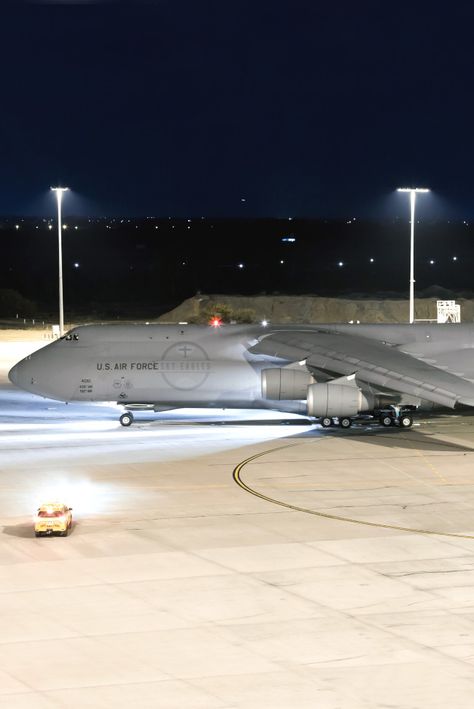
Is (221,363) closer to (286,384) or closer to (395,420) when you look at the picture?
(286,384)

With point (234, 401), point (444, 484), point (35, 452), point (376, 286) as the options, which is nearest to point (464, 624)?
point (444, 484)

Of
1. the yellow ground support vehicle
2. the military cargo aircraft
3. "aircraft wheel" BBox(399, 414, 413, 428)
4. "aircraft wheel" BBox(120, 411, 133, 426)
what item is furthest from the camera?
"aircraft wheel" BBox(120, 411, 133, 426)

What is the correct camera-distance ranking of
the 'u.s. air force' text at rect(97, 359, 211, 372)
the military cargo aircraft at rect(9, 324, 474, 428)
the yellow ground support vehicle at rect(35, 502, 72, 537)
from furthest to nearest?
the 'u.s. air force' text at rect(97, 359, 211, 372) → the military cargo aircraft at rect(9, 324, 474, 428) → the yellow ground support vehicle at rect(35, 502, 72, 537)

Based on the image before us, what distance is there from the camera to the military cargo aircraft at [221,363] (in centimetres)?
3153

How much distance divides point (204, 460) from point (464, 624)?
522 inches

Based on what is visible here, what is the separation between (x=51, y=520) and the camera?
60.7 ft

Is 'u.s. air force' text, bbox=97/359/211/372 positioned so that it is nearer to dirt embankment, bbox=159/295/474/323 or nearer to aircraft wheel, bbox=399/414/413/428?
aircraft wheel, bbox=399/414/413/428

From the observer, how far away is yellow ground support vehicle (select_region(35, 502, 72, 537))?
18.5 m

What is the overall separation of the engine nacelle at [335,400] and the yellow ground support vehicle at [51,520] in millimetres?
12403

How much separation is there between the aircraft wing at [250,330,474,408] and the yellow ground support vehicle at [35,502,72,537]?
35.9 ft

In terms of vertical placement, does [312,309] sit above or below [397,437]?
above

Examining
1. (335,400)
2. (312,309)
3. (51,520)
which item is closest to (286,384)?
(335,400)

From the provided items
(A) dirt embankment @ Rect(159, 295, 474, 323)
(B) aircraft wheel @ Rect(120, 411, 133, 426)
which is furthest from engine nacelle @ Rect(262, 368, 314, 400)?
(A) dirt embankment @ Rect(159, 295, 474, 323)

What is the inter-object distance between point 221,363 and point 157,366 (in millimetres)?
2089
